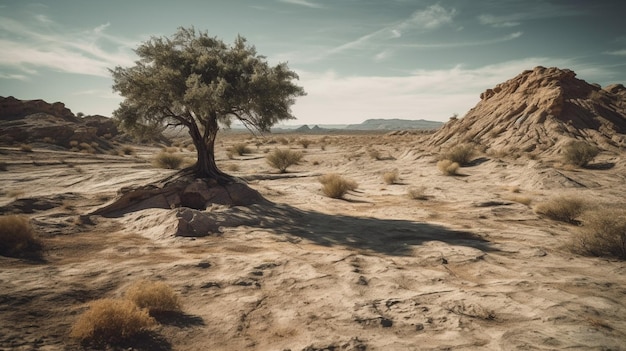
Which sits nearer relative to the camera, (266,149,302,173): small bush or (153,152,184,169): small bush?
(153,152,184,169): small bush

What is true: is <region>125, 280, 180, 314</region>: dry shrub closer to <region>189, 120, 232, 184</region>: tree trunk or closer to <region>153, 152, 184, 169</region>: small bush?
<region>189, 120, 232, 184</region>: tree trunk

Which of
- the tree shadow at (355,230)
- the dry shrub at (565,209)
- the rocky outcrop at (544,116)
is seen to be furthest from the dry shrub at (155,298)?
the rocky outcrop at (544,116)

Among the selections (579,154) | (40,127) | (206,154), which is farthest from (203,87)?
(40,127)

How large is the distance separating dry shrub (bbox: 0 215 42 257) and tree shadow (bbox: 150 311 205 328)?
4538 mm

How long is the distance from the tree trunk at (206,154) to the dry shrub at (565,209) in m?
11.6

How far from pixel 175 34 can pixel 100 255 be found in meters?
9.40

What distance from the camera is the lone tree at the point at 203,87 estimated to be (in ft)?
38.9

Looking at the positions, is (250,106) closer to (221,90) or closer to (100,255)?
(221,90)

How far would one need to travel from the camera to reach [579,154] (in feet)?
61.0

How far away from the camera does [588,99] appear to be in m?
26.9

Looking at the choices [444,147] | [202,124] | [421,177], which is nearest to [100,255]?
[202,124]

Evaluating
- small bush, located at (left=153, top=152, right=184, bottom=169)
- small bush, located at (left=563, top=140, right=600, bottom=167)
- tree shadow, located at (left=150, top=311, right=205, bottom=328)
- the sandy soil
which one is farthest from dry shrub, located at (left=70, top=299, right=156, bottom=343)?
small bush, located at (left=563, top=140, right=600, bottom=167)

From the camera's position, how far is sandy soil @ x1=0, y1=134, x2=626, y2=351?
4302mm

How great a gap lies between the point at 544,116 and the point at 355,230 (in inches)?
926
